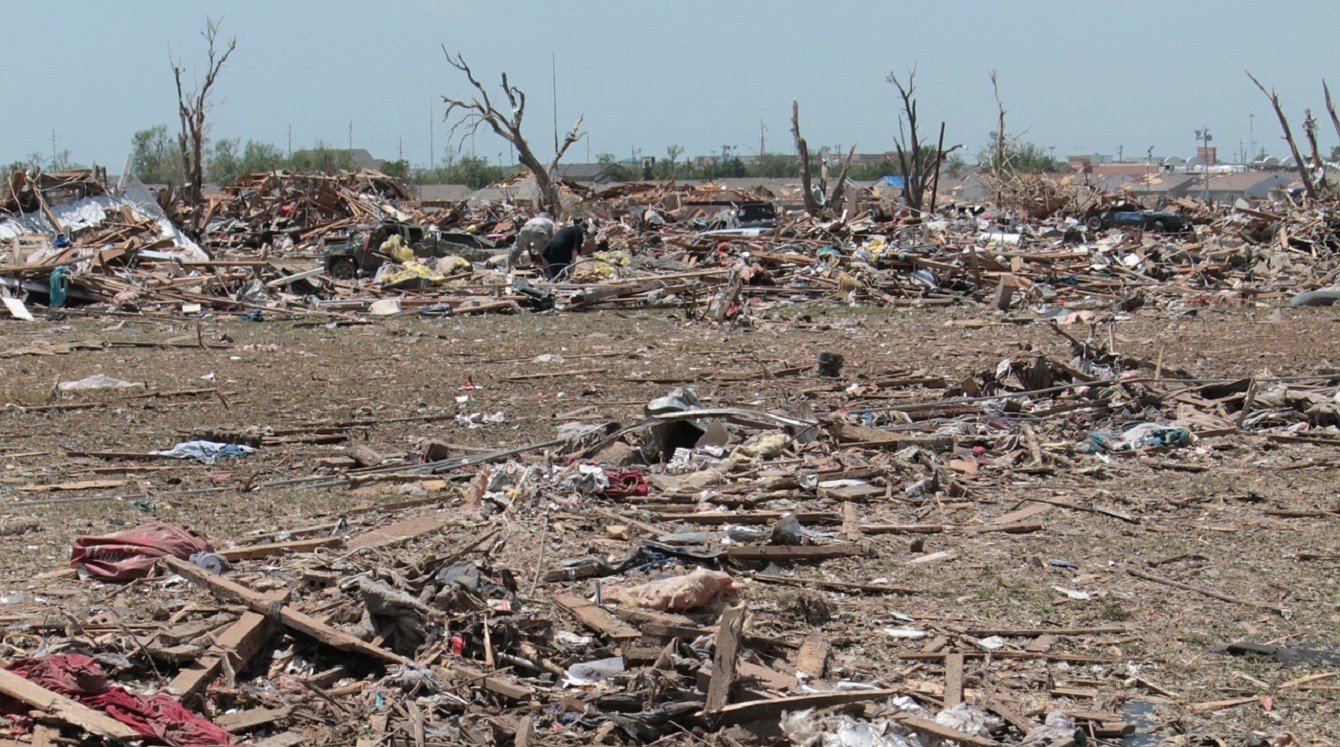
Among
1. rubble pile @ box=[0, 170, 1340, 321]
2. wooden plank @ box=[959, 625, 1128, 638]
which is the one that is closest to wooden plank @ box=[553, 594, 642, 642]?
wooden plank @ box=[959, 625, 1128, 638]

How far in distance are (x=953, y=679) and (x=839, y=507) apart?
8.96 ft

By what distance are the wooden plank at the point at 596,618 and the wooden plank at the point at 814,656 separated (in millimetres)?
679

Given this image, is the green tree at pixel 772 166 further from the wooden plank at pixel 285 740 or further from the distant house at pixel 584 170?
the wooden plank at pixel 285 740

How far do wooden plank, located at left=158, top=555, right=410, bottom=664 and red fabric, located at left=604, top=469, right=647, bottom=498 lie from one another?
2742mm

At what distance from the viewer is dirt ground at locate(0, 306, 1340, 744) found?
18.0ft

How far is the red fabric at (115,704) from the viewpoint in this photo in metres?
4.11

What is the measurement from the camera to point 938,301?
61.8 ft

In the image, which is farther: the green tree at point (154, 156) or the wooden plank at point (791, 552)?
the green tree at point (154, 156)

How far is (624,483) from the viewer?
793cm

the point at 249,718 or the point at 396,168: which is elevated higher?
the point at 396,168

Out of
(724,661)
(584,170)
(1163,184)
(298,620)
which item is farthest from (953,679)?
(584,170)

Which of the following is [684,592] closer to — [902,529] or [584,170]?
[902,529]

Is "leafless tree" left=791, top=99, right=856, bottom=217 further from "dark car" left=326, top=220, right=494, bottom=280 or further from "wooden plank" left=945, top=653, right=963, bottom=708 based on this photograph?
"wooden plank" left=945, top=653, right=963, bottom=708

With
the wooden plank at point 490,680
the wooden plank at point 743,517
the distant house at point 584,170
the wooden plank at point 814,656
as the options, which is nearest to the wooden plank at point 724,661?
the wooden plank at point 814,656
